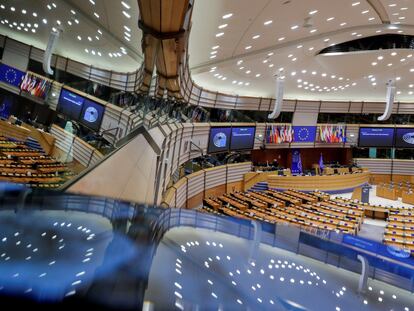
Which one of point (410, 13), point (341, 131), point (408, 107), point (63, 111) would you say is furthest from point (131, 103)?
point (408, 107)

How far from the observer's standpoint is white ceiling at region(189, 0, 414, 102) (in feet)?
31.4

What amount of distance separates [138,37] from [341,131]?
23.8 metres

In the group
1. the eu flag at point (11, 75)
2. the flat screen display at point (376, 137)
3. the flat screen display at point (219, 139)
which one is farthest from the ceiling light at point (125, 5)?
the flat screen display at point (376, 137)

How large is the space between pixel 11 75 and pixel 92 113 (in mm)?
1730

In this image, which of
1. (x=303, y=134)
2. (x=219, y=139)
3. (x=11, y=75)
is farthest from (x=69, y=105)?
(x=303, y=134)

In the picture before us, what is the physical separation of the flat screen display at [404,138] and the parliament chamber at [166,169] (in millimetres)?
6782

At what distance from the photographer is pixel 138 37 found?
22.1ft

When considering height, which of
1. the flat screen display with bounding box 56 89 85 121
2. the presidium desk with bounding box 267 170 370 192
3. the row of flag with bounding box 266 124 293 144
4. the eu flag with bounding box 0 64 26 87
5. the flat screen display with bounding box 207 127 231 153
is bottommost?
the presidium desk with bounding box 267 170 370 192

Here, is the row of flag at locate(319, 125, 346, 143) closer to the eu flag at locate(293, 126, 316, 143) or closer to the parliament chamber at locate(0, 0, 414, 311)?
the eu flag at locate(293, 126, 316, 143)

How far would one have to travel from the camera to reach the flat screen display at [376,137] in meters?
27.3

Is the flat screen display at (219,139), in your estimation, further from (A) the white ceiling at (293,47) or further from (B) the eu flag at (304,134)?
(B) the eu flag at (304,134)

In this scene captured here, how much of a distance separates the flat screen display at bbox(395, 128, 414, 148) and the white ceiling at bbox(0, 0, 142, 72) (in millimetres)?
25473

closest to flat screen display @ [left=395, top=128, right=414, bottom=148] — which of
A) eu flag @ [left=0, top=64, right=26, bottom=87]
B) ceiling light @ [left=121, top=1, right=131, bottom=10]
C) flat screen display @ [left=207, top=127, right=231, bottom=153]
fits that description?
flat screen display @ [left=207, top=127, right=231, bottom=153]

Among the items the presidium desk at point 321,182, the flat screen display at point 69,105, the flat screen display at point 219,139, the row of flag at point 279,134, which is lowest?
the presidium desk at point 321,182
